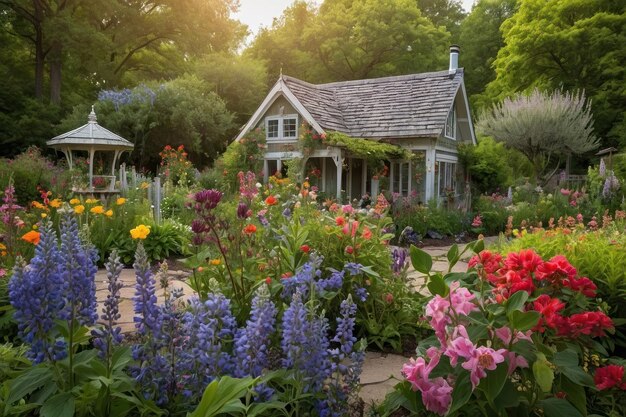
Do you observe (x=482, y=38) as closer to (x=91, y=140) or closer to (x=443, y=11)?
(x=443, y=11)

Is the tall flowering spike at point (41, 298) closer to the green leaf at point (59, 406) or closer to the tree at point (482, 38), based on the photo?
the green leaf at point (59, 406)

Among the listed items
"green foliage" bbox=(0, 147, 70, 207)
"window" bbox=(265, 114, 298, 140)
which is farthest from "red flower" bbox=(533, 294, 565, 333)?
"window" bbox=(265, 114, 298, 140)

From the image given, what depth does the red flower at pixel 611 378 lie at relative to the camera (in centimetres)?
193

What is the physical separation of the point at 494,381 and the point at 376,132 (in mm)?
13881

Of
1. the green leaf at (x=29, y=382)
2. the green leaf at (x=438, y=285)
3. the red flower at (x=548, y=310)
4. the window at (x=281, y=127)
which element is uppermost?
the window at (x=281, y=127)

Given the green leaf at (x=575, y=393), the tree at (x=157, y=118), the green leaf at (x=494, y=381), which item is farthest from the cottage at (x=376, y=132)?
the green leaf at (x=494, y=381)

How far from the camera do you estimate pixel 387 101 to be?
628 inches

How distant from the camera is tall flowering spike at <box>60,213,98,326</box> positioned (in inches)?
66.2

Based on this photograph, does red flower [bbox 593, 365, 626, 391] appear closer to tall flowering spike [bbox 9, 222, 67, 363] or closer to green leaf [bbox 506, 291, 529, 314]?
green leaf [bbox 506, 291, 529, 314]

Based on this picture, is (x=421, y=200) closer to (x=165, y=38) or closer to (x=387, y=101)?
(x=387, y=101)

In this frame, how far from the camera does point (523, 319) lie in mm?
1538

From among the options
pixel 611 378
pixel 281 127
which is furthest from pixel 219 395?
pixel 281 127

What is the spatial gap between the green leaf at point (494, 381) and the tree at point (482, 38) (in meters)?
29.6

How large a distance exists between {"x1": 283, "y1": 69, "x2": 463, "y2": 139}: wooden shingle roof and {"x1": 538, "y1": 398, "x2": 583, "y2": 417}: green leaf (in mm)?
12643
